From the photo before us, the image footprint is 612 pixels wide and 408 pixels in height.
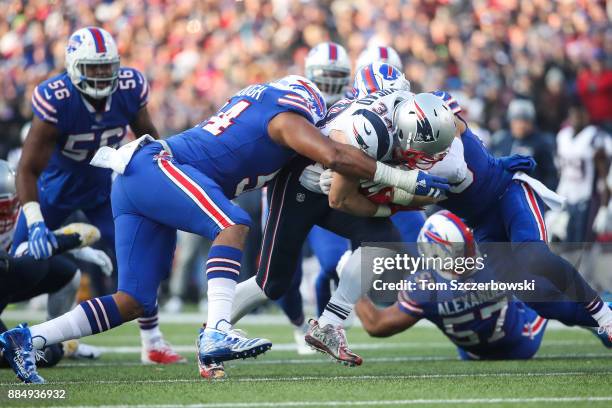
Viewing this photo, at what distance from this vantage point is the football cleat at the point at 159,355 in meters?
6.52

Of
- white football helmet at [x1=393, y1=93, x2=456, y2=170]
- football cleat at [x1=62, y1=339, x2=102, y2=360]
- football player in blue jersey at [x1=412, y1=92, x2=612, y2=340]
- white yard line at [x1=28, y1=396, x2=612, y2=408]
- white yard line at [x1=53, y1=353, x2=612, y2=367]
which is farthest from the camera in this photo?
football cleat at [x1=62, y1=339, x2=102, y2=360]

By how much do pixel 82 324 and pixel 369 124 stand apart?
5.52 feet

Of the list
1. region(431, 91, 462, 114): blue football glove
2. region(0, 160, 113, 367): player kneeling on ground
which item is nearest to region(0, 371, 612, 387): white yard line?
region(0, 160, 113, 367): player kneeling on ground

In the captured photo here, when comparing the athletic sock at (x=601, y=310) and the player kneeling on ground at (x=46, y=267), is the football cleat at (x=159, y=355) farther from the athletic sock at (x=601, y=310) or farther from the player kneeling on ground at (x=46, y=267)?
the athletic sock at (x=601, y=310)

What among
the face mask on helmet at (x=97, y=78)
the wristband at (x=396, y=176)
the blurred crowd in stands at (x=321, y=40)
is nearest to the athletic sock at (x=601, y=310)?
the wristband at (x=396, y=176)

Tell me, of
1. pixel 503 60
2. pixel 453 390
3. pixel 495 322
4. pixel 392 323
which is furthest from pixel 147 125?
pixel 503 60

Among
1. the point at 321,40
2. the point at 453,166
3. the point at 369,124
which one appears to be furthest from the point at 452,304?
the point at 321,40

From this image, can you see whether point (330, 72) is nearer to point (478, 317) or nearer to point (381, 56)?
point (381, 56)

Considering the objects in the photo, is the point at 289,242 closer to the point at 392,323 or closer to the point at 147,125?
the point at 392,323

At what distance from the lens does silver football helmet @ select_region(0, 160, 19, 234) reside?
6.43 m

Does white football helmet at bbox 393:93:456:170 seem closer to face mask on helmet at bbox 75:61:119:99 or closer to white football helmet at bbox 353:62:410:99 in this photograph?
white football helmet at bbox 353:62:410:99

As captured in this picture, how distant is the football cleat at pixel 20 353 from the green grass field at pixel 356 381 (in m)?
0.09

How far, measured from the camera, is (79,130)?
268 inches

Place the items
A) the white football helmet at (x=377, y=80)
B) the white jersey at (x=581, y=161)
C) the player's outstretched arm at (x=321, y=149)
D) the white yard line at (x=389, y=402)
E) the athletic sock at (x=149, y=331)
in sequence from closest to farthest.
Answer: the white yard line at (x=389, y=402) → the player's outstretched arm at (x=321, y=149) → the white football helmet at (x=377, y=80) → the athletic sock at (x=149, y=331) → the white jersey at (x=581, y=161)
